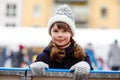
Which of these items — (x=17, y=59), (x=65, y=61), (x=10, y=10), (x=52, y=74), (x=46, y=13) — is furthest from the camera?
(x=10, y=10)

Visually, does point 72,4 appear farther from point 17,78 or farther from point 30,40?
→ point 17,78

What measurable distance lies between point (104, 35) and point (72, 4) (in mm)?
31768

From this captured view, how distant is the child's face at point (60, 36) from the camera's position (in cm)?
359

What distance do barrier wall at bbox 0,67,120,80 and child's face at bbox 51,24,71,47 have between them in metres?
0.65

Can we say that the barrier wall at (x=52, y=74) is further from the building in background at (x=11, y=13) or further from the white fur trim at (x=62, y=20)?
the building in background at (x=11, y=13)

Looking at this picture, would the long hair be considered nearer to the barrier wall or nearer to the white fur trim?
the white fur trim

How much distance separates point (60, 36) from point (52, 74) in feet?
2.26

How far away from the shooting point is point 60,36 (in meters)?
3.60

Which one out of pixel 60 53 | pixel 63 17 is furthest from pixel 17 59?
pixel 60 53

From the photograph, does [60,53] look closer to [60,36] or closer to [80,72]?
[60,36]

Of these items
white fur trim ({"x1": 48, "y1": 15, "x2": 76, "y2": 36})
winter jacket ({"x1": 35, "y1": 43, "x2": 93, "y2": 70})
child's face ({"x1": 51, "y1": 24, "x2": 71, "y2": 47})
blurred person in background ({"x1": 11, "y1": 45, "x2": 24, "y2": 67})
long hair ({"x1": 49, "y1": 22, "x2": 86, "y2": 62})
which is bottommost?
blurred person in background ({"x1": 11, "y1": 45, "x2": 24, "y2": 67})

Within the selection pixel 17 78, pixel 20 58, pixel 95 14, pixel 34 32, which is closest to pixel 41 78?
pixel 17 78

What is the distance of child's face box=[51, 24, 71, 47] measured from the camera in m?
3.59

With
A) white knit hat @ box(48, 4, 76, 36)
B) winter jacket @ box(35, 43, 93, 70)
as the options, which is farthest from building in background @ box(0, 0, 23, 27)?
winter jacket @ box(35, 43, 93, 70)
